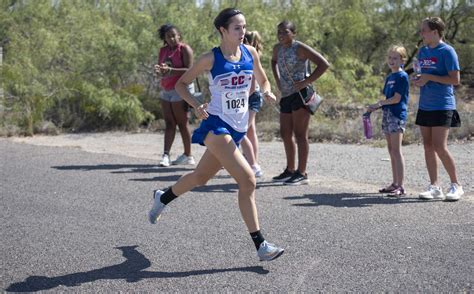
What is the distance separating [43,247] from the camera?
5.96m

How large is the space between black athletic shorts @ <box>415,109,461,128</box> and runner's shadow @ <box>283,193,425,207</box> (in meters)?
0.84

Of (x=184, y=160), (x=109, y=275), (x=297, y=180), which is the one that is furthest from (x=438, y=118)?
(x=184, y=160)

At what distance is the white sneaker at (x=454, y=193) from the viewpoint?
7.54 m

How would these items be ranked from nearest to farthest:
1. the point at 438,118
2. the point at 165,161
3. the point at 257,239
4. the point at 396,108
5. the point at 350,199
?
1. the point at 257,239
2. the point at 438,118
3. the point at 350,199
4. the point at 396,108
5. the point at 165,161

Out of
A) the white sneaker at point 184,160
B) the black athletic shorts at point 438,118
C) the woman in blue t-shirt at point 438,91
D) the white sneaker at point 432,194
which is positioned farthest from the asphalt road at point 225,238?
the white sneaker at point 184,160

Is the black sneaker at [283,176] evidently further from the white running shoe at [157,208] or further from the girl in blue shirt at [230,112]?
the girl in blue shirt at [230,112]

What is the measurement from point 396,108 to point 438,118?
55cm

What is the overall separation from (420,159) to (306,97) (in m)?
2.63

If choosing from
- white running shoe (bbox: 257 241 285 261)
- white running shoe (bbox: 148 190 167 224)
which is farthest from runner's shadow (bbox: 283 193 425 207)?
white running shoe (bbox: 257 241 285 261)

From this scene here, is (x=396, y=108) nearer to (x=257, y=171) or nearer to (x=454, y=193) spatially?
(x=454, y=193)

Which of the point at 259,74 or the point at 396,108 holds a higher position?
the point at 259,74

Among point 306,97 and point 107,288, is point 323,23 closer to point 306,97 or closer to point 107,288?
point 306,97

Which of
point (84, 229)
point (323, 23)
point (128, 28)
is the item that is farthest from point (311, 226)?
point (323, 23)

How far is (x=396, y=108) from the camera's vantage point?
318 inches
